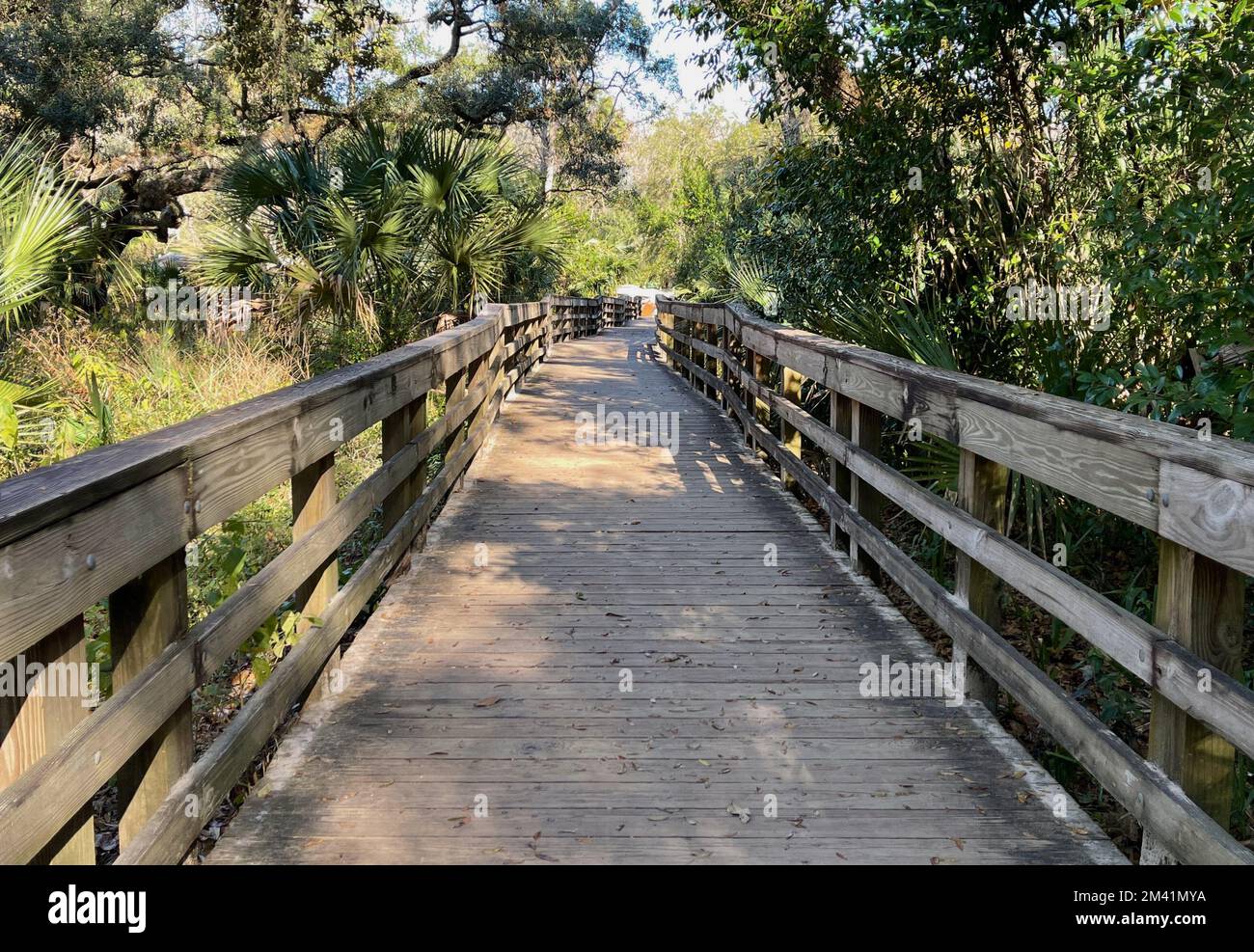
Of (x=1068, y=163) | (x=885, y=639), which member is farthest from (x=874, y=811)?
(x=1068, y=163)

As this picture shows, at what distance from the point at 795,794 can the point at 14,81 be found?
1760cm

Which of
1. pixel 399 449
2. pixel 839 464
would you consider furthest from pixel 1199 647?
pixel 399 449

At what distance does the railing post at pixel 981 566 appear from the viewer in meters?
3.68

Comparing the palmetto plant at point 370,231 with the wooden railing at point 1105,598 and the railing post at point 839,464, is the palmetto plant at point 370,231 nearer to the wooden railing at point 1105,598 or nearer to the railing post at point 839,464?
the railing post at point 839,464

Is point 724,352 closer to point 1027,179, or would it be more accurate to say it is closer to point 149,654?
point 1027,179

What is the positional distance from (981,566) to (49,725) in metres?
2.87

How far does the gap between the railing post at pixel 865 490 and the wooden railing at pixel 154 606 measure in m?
2.42

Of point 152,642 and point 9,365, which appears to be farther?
point 9,365

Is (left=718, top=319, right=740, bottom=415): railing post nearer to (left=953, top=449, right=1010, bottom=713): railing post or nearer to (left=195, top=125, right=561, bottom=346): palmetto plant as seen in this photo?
(left=195, top=125, right=561, bottom=346): palmetto plant

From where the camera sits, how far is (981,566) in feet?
12.1

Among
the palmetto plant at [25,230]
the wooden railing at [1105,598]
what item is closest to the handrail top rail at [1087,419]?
the wooden railing at [1105,598]

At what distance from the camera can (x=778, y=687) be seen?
3908 millimetres
